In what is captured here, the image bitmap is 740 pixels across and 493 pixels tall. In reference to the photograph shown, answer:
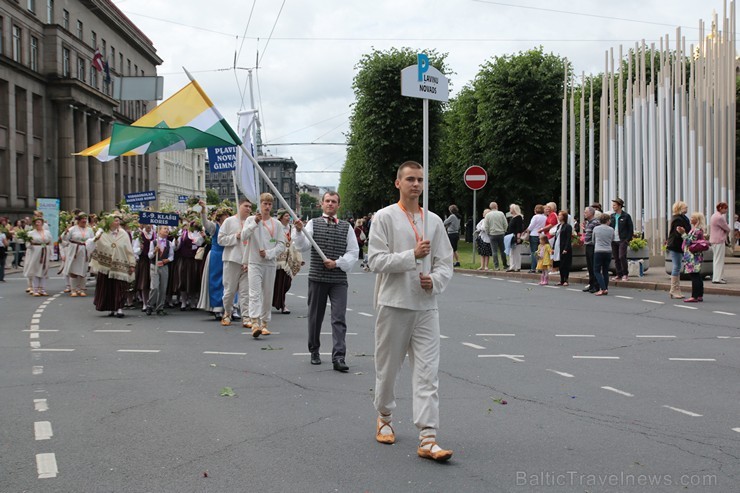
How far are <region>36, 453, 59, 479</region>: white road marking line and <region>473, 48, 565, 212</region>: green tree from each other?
39.8m

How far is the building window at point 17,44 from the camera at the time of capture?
144 feet

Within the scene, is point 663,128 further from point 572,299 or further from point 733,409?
point 733,409

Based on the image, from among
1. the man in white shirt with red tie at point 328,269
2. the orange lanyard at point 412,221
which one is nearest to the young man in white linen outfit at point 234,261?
the man in white shirt with red tie at point 328,269

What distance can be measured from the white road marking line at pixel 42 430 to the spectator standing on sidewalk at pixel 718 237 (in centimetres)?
1458

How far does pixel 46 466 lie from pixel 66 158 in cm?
4798

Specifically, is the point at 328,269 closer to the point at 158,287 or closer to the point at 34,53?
the point at 158,287

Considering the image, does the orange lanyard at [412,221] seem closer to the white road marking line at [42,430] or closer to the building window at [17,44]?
the white road marking line at [42,430]

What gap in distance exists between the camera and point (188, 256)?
586 inches

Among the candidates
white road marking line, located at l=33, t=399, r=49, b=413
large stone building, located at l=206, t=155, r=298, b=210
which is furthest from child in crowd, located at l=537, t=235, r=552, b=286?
large stone building, located at l=206, t=155, r=298, b=210

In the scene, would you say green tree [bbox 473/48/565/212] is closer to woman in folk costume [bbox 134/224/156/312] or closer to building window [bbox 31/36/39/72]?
building window [bbox 31/36/39/72]

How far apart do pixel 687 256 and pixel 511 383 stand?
8887 millimetres

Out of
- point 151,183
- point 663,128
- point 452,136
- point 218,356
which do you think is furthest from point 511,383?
point 151,183

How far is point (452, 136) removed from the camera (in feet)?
180

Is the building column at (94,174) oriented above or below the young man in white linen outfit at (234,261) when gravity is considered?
above
